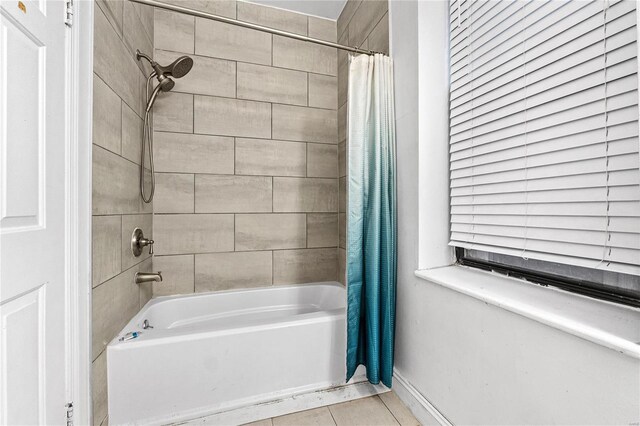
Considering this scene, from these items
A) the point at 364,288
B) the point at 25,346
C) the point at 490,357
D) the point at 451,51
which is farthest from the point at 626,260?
the point at 25,346

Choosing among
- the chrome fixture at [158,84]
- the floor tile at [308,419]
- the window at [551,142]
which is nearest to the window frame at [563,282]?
the window at [551,142]

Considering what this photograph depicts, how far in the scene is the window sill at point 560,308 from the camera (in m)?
0.64

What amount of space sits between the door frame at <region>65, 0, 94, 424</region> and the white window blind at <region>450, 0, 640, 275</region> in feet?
5.13

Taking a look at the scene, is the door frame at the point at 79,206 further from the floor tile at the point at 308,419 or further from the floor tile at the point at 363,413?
the floor tile at the point at 363,413

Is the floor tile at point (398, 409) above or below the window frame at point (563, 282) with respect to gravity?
below

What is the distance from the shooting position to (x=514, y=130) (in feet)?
3.32

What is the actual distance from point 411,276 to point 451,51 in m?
1.13

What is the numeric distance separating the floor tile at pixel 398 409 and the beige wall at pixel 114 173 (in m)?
1.30

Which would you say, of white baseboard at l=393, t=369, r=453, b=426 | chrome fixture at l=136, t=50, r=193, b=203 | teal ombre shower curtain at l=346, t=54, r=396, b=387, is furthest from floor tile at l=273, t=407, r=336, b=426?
chrome fixture at l=136, t=50, r=193, b=203

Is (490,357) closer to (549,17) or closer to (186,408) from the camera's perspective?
(549,17)

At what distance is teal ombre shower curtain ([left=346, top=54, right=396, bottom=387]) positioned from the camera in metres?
1.35

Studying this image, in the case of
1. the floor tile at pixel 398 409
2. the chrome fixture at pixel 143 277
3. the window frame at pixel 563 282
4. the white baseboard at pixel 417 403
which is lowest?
the floor tile at pixel 398 409

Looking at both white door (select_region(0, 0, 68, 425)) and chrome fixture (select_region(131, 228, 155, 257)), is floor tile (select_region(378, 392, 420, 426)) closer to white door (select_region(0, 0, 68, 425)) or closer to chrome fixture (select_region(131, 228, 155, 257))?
white door (select_region(0, 0, 68, 425))

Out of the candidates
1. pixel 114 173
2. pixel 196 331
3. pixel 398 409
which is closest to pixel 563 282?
pixel 398 409
